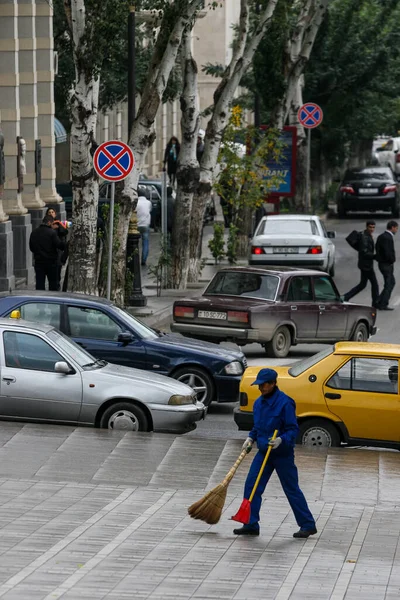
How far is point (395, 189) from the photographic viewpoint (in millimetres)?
47844

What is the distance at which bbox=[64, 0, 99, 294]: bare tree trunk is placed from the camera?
21094 mm

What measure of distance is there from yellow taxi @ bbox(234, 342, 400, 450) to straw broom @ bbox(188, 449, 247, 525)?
3779mm

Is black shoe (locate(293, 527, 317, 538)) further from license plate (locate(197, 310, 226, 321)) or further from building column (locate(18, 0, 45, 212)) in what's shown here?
building column (locate(18, 0, 45, 212))

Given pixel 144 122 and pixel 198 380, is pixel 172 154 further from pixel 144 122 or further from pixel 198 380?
pixel 198 380

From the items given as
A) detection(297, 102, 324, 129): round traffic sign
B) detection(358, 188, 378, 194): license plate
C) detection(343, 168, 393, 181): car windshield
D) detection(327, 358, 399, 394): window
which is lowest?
detection(327, 358, 399, 394): window

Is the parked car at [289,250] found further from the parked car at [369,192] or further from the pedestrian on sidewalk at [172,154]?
the parked car at [369,192]

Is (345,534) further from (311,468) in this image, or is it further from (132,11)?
(132,11)

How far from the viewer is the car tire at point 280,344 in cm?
2092

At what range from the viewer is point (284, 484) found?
1059cm

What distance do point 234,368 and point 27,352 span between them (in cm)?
297

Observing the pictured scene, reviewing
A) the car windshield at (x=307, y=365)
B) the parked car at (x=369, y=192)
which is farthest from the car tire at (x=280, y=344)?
the parked car at (x=369, y=192)

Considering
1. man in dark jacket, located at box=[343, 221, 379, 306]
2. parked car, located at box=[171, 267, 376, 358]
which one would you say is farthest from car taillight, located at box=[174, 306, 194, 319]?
man in dark jacket, located at box=[343, 221, 379, 306]

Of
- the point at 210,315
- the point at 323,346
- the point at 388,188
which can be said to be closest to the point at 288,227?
the point at 323,346

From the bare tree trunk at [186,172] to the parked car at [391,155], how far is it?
39.0 metres
